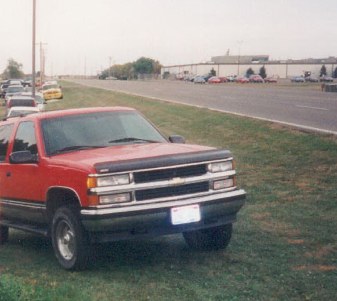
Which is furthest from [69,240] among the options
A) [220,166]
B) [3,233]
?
[3,233]

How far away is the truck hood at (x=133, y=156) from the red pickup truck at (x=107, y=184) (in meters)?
0.01

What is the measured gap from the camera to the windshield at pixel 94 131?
7.71m

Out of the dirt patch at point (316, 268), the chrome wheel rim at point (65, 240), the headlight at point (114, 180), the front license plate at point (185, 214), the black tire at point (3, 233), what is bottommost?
the black tire at point (3, 233)

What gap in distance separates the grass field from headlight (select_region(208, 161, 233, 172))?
96 centimetres

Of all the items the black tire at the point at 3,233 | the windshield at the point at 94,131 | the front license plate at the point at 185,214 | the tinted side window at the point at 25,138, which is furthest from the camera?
the black tire at the point at 3,233

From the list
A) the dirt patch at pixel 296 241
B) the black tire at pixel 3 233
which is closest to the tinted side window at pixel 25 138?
the black tire at pixel 3 233

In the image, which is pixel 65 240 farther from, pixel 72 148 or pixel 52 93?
pixel 52 93

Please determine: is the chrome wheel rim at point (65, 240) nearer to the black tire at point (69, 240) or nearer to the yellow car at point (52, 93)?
the black tire at point (69, 240)

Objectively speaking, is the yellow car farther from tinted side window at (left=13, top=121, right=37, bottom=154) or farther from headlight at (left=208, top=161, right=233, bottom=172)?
headlight at (left=208, top=161, right=233, bottom=172)

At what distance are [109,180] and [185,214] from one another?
2.68 ft

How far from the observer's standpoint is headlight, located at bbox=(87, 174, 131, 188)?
6.54m

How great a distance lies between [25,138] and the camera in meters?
8.23

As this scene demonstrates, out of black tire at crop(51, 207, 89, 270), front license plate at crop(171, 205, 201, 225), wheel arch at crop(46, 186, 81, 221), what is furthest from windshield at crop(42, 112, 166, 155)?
front license plate at crop(171, 205, 201, 225)

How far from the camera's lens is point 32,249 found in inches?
332
